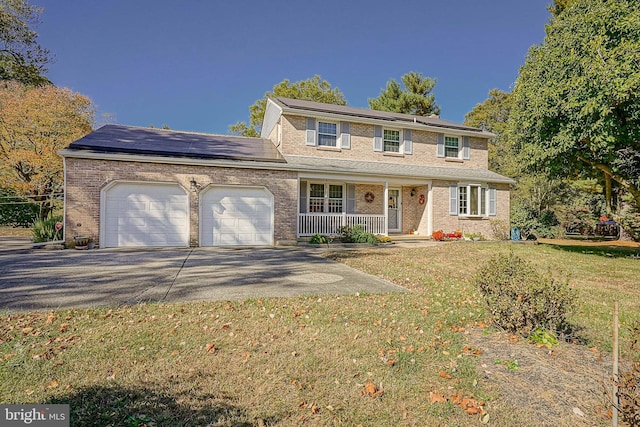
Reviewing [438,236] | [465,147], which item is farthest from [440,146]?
[438,236]

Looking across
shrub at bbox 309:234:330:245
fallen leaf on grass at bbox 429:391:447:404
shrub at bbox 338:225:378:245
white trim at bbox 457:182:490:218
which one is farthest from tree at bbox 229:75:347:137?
fallen leaf on grass at bbox 429:391:447:404

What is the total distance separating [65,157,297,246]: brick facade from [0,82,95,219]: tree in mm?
7843

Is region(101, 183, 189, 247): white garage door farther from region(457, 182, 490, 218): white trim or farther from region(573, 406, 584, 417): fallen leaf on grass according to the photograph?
region(457, 182, 490, 218): white trim

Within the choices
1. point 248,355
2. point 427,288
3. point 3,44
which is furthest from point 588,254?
point 3,44

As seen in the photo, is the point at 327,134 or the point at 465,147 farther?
the point at 465,147

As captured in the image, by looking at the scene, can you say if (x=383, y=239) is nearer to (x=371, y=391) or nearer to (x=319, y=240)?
(x=319, y=240)

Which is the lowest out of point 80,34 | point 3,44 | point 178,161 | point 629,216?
point 629,216

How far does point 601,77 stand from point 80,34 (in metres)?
21.5

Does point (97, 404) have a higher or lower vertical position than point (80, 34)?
lower

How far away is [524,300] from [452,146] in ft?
50.6

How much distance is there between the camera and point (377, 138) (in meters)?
15.6

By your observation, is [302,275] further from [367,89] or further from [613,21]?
[367,89]

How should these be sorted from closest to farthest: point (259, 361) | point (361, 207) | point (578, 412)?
point (578, 412) < point (259, 361) < point (361, 207)

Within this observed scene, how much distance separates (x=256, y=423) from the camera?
2.10 metres
